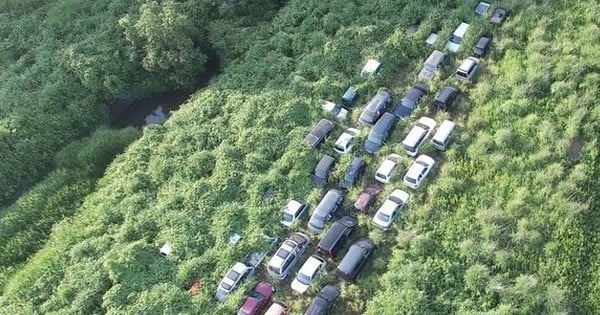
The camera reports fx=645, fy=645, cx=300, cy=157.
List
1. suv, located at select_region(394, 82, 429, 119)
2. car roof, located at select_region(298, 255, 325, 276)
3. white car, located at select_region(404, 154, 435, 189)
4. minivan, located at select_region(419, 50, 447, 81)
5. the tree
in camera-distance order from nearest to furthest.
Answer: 1. car roof, located at select_region(298, 255, 325, 276)
2. white car, located at select_region(404, 154, 435, 189)
3. suv, located at select_region(394, 82, 429, 119)
4. minivan, located at select_region(419, 50, 447, 81)
5. the tree

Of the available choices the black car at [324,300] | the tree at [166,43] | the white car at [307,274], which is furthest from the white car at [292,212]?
the tree at [166,43]

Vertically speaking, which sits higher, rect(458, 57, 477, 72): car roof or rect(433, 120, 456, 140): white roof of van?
rect(458, 57, 477, 72): car roof

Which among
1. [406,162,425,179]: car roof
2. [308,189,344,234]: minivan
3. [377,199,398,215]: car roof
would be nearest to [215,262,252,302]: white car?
[308,189,344,234]: minivan

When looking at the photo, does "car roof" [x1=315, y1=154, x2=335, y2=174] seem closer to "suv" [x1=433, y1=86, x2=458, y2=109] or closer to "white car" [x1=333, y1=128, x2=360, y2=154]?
"white car" [x1=333, y1=128, x2=360, y2=154]

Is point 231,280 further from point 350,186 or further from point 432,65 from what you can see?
point 432,65

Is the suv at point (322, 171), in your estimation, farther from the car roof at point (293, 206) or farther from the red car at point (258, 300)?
the red car at point (258, 300)

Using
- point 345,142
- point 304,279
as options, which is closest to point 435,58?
point 345,142
